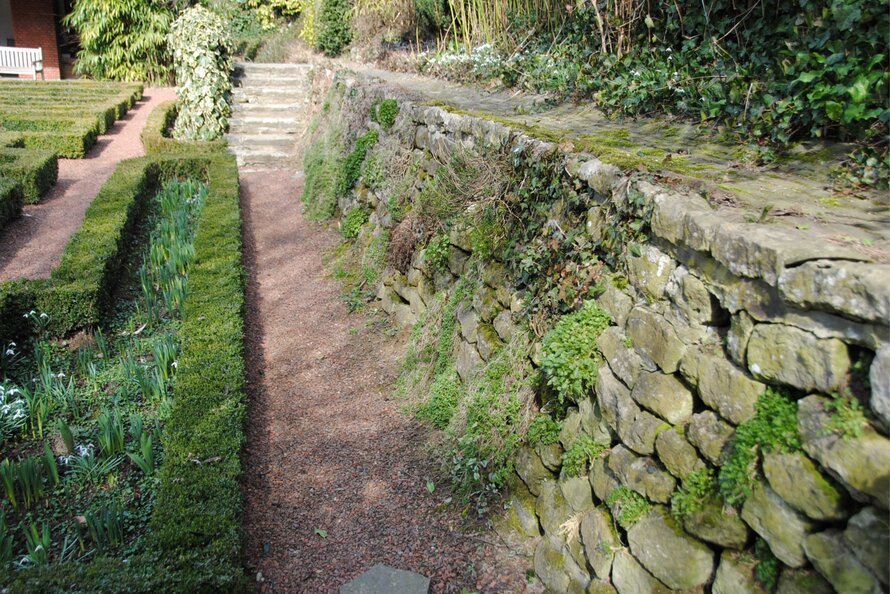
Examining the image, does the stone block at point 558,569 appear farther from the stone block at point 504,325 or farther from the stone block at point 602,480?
the stone block at point 504,325

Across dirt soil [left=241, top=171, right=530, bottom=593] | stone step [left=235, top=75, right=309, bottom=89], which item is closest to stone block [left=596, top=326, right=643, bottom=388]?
dirt soil [left=241, top=171, right=530, bottom=593]

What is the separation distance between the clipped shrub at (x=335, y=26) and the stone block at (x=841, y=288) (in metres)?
13.3

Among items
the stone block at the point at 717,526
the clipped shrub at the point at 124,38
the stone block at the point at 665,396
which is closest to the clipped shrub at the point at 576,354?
the stone block at the point at 665,396

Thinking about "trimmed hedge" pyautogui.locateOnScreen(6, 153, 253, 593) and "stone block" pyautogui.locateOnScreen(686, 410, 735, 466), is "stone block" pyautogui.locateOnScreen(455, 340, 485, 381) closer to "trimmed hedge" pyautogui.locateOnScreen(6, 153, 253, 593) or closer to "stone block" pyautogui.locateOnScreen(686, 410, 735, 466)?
"trimmed hedge" pyautogui.locateOnScreen(6, 153, 253, 593)

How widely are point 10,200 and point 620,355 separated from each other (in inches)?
289

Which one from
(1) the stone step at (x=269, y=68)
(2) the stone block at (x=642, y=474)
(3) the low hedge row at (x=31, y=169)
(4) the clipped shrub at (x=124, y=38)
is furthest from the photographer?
(4) the clipped shrub at (x=124, y=38)

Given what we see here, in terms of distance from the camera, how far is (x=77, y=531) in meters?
3.24

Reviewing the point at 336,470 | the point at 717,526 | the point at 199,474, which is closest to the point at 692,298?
the point at 717,526

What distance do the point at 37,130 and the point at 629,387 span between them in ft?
37.1

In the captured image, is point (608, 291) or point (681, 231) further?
point (608, 291)

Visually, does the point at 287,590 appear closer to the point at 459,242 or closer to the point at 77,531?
the point at 77,531

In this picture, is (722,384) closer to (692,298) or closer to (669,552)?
(692,298)

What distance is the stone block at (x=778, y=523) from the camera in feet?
6.45

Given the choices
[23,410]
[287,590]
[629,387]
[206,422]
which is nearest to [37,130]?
[23,410]
